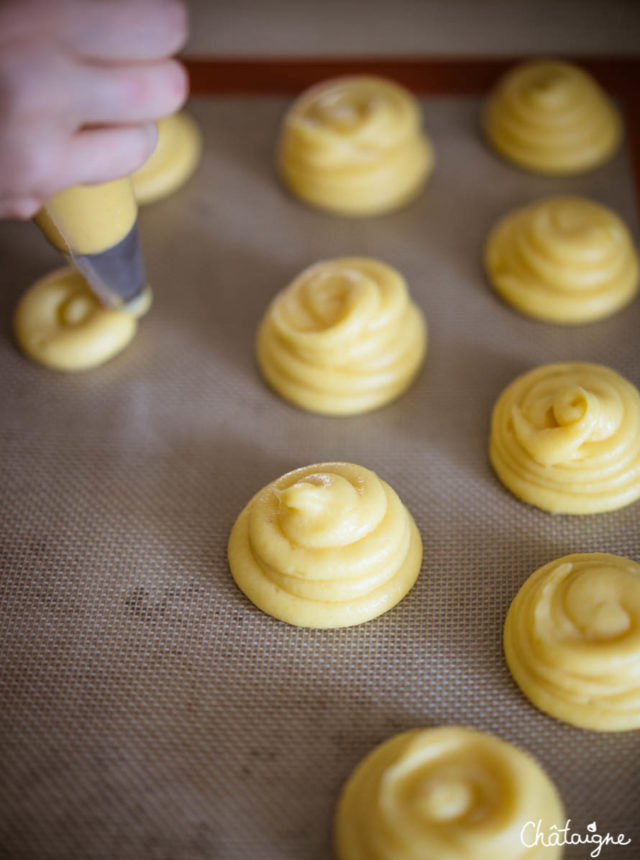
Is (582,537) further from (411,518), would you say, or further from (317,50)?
(317,50)

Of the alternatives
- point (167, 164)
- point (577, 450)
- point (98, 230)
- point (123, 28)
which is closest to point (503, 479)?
point (577, 450)

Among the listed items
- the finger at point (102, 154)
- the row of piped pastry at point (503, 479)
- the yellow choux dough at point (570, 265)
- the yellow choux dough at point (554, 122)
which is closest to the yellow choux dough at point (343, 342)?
the row of piped pastry at point (503, 479)

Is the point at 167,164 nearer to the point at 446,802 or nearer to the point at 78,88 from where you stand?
the point at 78,88

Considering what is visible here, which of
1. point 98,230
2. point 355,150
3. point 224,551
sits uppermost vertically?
point 98,230

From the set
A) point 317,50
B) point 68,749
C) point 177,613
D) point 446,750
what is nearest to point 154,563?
point 177,613

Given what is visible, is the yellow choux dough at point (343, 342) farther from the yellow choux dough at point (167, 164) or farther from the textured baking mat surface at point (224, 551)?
the yellow choux dough at point (167, 164)

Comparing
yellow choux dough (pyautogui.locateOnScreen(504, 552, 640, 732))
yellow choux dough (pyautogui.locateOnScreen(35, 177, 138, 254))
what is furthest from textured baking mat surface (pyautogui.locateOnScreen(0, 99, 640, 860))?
yellow choux dough (pyautogui.locateOnScreen(35, 177, 138, 254))

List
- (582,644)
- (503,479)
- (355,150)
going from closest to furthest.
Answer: (582,644) < (503,479) < (355,150)
